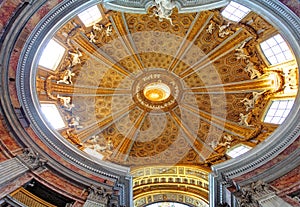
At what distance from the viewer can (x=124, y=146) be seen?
21.8m

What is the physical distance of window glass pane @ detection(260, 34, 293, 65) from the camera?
50.9 ft

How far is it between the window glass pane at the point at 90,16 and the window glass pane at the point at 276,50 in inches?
330

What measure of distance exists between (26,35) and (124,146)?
10904 millimetres

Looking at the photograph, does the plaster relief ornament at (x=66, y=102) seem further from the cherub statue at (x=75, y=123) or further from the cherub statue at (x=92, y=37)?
the cherub statue at (x=92, y=37)

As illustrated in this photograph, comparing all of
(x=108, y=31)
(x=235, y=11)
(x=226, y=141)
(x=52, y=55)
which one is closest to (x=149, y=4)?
(x=235, y=11)

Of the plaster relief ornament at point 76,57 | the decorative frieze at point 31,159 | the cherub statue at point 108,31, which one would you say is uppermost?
the cherub statue at point 108,31

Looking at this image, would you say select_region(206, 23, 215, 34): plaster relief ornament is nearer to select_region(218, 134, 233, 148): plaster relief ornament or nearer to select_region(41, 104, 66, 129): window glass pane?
select_region(218, 134, 233, 148): plaster relief ornament

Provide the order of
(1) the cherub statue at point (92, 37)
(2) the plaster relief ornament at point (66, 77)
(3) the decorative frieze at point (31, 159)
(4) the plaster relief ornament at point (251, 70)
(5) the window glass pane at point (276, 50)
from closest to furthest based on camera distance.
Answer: (3) the decorative frieze at point (31, 159)
(5) the window glass pane at point (276, 50)
(2) the plaster relief ornament at point (66, 77)
(1) the cherub statue at point (92, 37)
(4) the plaster relief ornament at point (251, 70)

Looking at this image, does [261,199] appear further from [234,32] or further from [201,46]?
[201,46]

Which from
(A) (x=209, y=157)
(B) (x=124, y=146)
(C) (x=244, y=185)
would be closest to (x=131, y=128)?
(B) (x=124, y=146)

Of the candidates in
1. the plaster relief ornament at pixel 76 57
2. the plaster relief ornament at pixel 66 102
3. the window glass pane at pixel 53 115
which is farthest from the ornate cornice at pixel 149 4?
the plaster relief ornament at pixel 66 102

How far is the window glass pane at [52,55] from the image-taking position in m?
16.1

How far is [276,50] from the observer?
53.6 feet

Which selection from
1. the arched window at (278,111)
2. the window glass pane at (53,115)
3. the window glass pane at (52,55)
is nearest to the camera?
the window glass pane at (52,55)
